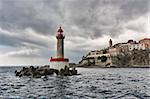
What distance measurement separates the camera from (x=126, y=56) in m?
163

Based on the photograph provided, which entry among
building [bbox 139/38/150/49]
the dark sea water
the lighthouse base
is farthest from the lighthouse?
building [bbox 139/38/150/49]

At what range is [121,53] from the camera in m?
165

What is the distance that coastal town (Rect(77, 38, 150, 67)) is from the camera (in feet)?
526

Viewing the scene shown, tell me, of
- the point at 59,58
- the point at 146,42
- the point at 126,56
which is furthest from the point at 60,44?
the point at 146,42

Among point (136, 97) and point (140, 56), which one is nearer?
point (136, 97)

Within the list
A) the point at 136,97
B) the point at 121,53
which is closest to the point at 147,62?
the point at 121,53

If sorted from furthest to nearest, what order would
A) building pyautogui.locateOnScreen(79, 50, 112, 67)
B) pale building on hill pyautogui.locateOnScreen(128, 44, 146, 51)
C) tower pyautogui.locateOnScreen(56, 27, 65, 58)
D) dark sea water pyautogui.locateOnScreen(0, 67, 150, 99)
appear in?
building pyautogui.locateOnScreen(79, 50, 112, 67)
pale building on hill pyautogui.locateOnScreen(128, 44, 146, 51)
tower pyautogui.locateOnScreen(56, 27, 65, 58)
dark sea water pyautogui.locateOnScreen(0, 67, 150, 99)

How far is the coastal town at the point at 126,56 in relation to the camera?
160250 mm

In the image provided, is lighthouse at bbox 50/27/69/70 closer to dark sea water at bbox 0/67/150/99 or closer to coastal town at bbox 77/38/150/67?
dark sea water at bbox 0/67/150/99

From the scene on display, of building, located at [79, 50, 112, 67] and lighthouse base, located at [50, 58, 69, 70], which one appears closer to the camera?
lighthouse base, located at [50, 58, 69, 70]

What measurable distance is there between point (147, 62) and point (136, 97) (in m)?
149

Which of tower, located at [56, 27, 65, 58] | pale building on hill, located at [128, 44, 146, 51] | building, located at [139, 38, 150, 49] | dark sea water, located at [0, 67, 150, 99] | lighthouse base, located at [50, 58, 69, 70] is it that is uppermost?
building, located at [139, 38, 150, 49]

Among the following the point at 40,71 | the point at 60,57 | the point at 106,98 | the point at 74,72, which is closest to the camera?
the point at 106,98

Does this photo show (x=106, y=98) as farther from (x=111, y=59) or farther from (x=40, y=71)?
(x=111, y=59)
